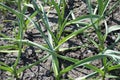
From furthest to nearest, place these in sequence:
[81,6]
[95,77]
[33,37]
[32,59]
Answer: [81,6]
[33,37]
[32,59]
[95,77]

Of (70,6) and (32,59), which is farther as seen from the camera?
(70,6)

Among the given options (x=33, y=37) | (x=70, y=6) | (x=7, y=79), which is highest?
(x=70, y=6)

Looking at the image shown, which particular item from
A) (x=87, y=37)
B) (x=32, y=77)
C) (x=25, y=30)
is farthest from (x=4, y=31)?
(x=87, y=37)

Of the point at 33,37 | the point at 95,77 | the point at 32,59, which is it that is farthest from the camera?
the point at 33,37

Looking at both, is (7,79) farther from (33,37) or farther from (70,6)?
(70,6)

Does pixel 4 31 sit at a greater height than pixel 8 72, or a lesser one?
greater

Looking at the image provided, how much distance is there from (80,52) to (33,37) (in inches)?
10.9

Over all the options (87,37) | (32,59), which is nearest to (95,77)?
(87,37)

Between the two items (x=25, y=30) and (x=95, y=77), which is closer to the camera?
(x=95, y=77)

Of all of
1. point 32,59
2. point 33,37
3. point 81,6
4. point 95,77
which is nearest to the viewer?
point 95,77

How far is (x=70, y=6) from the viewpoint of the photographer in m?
1.70

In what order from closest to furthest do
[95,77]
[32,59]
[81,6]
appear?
[95,77]
[32,59]
[81,6]

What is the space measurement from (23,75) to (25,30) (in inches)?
12.6

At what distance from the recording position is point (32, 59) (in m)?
1.40
